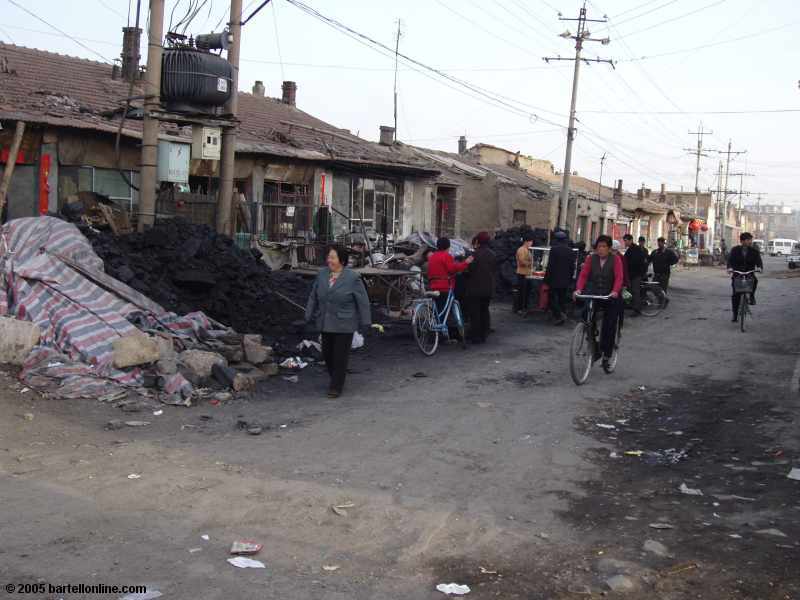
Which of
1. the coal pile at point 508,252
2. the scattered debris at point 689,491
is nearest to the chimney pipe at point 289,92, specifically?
the coal pile at point 508,252

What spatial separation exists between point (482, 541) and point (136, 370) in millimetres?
5250

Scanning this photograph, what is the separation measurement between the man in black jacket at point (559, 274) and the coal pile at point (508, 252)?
3.23 metres

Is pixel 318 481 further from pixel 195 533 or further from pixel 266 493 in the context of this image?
pixel 195 533

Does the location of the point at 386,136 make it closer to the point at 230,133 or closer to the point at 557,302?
the point at 557,302

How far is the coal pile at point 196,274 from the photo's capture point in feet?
36.5

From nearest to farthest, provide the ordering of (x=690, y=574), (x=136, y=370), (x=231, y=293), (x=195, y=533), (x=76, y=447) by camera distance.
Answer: (x=690, y=574), (x=195, y=533), (x=76, y=447), (x=136, y=370), (x=231, y=293)

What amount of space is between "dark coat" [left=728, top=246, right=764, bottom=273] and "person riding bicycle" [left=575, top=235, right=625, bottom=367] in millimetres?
6979

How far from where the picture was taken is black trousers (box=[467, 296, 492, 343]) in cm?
1366

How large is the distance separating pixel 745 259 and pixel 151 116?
38.5 ft

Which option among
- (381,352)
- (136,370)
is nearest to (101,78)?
(381,352)

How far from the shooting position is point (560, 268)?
1675 centimetres

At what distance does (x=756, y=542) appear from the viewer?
507cm

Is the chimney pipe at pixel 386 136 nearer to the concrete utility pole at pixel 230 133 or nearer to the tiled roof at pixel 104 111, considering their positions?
the tiled roof at pixel 104 111

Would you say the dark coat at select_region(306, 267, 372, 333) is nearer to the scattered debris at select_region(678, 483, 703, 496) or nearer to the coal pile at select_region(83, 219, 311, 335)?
the coal pile at select_region(83, 219, 311, 335)
